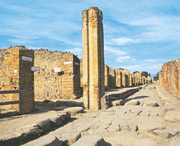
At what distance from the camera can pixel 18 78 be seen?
7551 mm

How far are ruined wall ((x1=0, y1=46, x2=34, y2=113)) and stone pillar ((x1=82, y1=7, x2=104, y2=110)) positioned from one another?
306 cm

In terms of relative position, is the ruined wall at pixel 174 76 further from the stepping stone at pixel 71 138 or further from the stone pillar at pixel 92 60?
the stepping stone at pixel 71 138

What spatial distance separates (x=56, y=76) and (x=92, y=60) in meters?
6.39

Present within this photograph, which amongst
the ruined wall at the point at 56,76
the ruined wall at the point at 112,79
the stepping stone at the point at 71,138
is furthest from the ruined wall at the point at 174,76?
the ruined wall at the point at 112,79

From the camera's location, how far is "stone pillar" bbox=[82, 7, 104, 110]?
895 cm

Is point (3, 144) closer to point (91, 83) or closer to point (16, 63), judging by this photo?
point (16, 63)

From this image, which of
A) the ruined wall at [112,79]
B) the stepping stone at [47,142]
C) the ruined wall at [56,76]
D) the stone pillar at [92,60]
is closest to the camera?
the stepping stone at [47,142]

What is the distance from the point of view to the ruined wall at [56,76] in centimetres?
1388

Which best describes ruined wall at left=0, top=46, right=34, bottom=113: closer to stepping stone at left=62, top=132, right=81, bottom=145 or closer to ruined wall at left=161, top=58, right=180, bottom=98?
stepping stone at left=62, top=132, right=81, bottom=145

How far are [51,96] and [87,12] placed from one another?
8698 mm

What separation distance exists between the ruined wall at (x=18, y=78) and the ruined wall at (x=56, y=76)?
5.76 m

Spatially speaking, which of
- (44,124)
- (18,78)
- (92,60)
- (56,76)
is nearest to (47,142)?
(44,124)

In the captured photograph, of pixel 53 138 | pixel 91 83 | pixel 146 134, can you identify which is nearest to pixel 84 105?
pixel 91 83

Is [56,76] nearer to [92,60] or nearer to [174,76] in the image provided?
[92,60]
